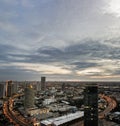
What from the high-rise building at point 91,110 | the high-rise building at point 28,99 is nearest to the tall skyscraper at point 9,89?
the high-rise building at point 28,99

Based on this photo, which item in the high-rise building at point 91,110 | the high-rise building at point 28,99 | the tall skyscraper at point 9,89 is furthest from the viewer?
the tall skyscraper at point 9,89

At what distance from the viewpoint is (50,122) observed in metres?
49.2

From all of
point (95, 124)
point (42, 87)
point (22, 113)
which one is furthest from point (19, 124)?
point (42, 87)

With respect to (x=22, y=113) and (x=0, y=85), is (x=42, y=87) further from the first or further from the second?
(x=22, y=113)

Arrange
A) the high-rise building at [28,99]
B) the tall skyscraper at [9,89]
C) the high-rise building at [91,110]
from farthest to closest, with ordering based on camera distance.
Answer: the tall skyscraper at [9,89]
the high-rise building at [28,99]
the high-rise building at [91,110]

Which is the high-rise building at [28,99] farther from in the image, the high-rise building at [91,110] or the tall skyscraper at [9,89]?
the high-rise building at [91,110]

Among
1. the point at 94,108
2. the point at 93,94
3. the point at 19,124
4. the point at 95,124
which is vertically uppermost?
the point at 93,94

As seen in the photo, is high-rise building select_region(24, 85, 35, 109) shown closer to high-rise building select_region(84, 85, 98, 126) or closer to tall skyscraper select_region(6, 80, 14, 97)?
tall skyscraper select_region(6, 80, 14, 97)

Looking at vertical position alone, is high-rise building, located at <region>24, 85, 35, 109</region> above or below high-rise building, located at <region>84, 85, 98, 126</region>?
below

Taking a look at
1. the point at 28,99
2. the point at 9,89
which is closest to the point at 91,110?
the point at 28,99

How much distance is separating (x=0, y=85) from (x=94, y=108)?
8998 centimetres

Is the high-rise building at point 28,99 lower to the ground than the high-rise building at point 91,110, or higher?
lower

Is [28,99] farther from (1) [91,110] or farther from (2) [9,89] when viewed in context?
(2) [9,89]

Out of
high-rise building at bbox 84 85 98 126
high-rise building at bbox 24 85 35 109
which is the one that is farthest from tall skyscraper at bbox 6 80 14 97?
high-rise building at bbox 84 85 98 126
